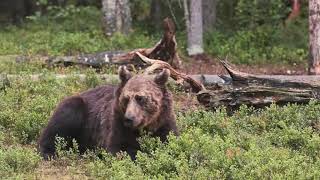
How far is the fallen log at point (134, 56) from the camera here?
44.1ft

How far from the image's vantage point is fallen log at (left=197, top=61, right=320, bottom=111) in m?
10.4

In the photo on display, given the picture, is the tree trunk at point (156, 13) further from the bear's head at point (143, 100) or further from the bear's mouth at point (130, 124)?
the bear's mouth at point (130, 124)

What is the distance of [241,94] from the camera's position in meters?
10.4

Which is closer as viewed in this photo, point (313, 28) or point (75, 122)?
point (75, 122)

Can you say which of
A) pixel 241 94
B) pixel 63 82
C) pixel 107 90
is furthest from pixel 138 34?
pixel 107 90

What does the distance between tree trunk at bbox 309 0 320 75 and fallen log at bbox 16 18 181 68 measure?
290 cm

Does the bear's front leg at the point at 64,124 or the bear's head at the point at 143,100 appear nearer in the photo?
the bear's head at the point at 143,100

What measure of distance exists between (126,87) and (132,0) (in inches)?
686

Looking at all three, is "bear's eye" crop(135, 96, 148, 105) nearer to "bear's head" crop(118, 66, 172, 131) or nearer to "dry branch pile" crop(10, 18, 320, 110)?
"bear's head" crop(118, 66, 172, 131)

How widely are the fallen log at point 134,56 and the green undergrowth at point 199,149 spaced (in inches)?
121

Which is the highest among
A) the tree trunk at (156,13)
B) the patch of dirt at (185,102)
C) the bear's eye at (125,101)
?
the bear's eye at (125,101)

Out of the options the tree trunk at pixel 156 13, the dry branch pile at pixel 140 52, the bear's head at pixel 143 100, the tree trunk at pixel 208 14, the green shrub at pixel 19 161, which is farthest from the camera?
the tree trunk at pixel 156 13

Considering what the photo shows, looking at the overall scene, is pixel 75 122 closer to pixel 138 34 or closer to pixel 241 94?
pixel 241 94

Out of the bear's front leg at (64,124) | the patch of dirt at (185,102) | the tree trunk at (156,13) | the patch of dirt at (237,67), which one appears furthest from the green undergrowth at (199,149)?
the tree trunk at (156,13)
